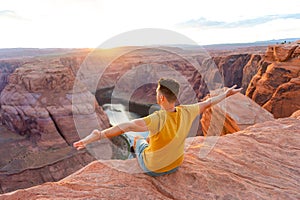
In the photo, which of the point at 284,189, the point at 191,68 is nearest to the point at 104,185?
the point at 284,189

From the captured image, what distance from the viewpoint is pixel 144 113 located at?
1281 inches

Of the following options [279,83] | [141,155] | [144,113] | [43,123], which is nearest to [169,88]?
[141,155]

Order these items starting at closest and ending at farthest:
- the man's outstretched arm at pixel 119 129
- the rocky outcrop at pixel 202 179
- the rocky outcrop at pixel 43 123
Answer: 1. the man's outstretched arm at pixel 119 129
2. the rocky outcrop at pixel 202 179
3. the rocky outcrop at pixel 43 123

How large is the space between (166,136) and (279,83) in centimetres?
1470

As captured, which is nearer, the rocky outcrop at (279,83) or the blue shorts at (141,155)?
the blue shorts at (141,155)

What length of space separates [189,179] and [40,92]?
70.5 ft

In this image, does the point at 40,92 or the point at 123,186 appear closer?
the point at 123,186

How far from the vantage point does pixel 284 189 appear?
2.55m

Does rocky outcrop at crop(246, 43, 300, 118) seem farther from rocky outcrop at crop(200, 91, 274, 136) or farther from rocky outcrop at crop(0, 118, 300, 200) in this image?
rocky outcrop at crop(0, 118, 300, 200)

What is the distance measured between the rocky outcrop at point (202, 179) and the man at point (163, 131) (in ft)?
0.70

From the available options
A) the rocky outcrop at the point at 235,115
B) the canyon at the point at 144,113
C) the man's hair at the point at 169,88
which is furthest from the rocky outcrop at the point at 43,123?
the man's hair at the point at 169,88

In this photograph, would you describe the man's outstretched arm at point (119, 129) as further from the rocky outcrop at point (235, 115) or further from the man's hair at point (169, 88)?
the rocky outcrop at point (235, 115)

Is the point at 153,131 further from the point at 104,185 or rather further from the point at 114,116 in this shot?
the point at 114,116

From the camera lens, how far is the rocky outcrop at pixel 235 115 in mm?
8500
